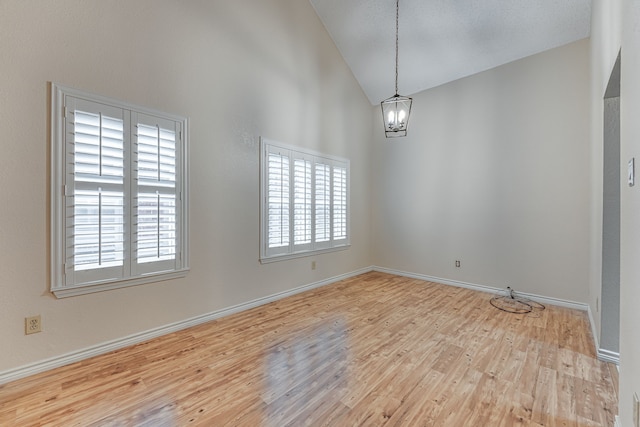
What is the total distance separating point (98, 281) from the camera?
254 centimetres

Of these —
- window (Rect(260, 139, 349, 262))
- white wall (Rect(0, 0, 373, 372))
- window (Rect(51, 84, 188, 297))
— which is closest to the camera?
white wall (Rect(0, 0, 373, 372))

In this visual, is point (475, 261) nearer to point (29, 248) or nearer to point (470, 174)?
point (470, 174)

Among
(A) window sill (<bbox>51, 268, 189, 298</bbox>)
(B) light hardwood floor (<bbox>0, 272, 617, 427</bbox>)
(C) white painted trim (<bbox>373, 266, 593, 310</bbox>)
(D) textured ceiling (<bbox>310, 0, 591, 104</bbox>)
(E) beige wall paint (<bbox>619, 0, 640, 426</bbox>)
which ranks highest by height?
(D) textured ceiling (<bbox>310, 0, 591, 104</bbox>)

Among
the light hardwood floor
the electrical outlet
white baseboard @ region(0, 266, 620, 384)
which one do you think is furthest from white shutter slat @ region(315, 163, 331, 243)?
the electrical outlet

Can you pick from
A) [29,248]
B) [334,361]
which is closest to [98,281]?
[29,248]

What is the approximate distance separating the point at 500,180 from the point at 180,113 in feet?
14.2

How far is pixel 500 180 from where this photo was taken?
172 inches

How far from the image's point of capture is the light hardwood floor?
1848 mm

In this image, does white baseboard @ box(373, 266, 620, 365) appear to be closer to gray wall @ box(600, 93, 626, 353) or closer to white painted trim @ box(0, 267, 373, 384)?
gray wall @ box(600, 93, 626, 353)

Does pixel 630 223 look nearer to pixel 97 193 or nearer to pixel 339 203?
pixel 97 193

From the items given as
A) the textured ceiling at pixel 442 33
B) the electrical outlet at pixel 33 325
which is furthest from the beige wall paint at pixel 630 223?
the electrical outlet at pixel 33 325

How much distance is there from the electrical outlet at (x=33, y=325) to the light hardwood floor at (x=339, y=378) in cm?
34

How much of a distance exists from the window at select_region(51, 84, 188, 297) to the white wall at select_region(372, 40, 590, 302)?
3.80 m

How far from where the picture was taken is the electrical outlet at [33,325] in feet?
7.38
